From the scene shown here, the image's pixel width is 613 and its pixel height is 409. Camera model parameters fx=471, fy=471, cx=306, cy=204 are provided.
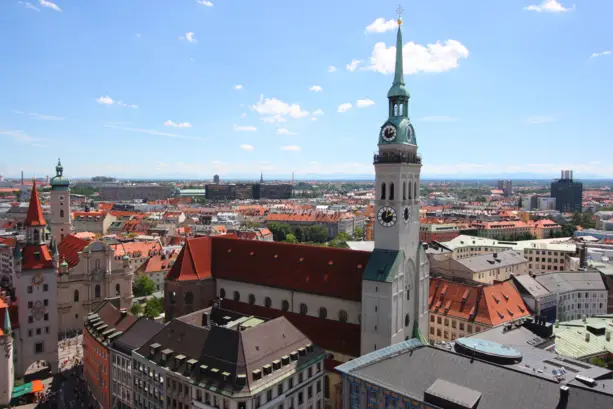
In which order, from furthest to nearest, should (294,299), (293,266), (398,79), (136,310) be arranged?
1. (136,310)
2. (293,266)
3. (294,299)
4. (398,79)

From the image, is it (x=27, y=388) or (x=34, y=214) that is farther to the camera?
(x=34, y=214)

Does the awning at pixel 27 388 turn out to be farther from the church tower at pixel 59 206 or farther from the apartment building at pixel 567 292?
the apartment building at pixel 567 292

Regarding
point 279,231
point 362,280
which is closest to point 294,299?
point 362,280

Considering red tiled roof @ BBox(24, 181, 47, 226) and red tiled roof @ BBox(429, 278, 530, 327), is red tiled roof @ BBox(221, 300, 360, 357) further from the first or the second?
red tiled roof @ BBox(24, 181, 47, 226)

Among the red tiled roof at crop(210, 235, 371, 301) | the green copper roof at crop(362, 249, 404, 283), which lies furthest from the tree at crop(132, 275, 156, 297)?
the green copper roof at crop(362, 249, 404, 283)

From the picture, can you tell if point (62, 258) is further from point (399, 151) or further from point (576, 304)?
point (576, 304)

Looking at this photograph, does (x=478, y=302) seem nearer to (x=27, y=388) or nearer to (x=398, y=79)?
(x=398, y=79)

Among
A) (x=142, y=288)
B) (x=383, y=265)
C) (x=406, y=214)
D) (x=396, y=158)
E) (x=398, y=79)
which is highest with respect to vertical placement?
(x=398, y=79)
